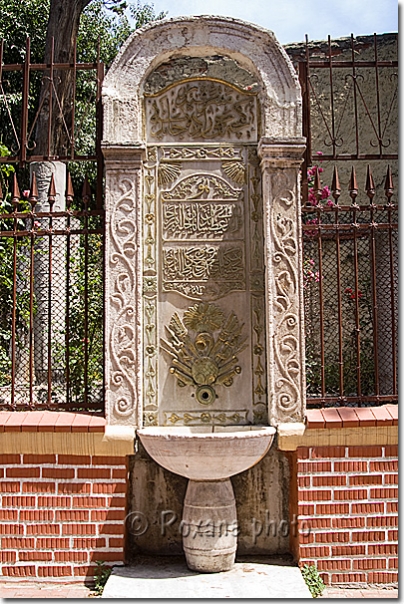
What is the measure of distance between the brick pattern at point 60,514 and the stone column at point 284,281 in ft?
4.05

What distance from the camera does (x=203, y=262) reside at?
482 centimetres

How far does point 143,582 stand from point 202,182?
112 inches

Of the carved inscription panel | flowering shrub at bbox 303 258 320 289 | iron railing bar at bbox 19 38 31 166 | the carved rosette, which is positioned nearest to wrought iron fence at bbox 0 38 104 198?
iron railing bar at bbox 19 38 31 166

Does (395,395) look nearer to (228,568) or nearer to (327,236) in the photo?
(327,236)

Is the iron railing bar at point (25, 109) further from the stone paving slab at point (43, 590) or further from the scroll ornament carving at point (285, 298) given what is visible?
the stone paving slab at point (43, 590)

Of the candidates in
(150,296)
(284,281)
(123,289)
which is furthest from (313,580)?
(123,289)

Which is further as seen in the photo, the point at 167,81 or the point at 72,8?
the point at 72,8

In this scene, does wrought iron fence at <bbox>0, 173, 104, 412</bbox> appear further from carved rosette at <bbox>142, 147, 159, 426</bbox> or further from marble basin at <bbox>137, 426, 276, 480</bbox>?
marble basin at <bbox>137, 426, 276, 480</bbox>

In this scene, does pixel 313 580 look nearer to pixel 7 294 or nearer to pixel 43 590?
pixel 43 590

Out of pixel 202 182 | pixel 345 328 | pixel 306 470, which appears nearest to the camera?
pixel 306 470

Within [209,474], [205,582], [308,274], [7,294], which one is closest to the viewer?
[205,582]

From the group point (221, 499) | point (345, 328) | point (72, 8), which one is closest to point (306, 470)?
point (221, 499)

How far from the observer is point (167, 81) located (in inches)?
198

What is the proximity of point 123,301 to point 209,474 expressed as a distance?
135 cm
